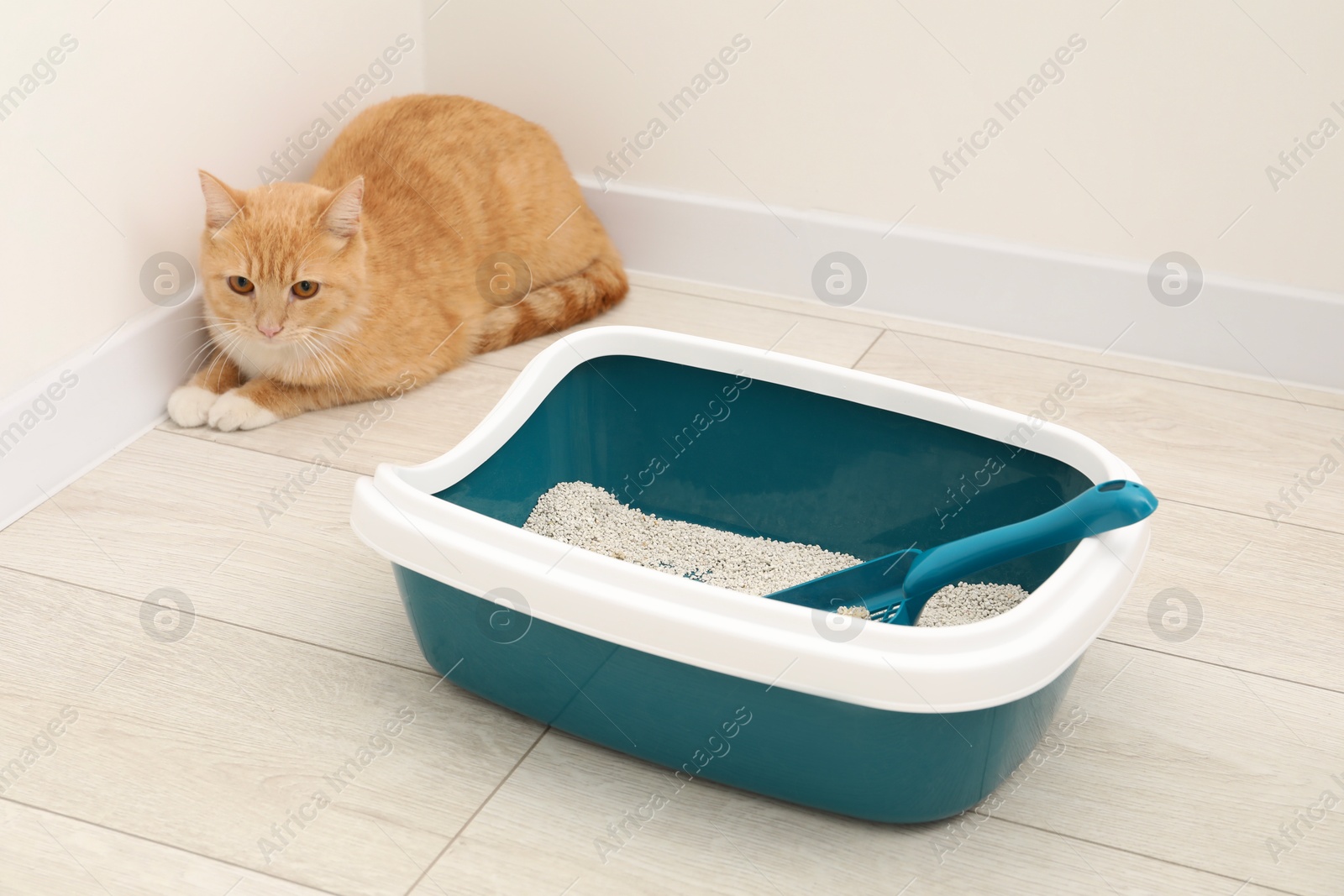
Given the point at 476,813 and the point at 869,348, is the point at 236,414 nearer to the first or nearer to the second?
the point at 476,813

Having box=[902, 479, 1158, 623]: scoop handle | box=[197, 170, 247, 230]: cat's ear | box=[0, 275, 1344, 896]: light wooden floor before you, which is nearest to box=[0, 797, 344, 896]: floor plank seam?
box=[0, 275, 1344, 896]: light wooden floor

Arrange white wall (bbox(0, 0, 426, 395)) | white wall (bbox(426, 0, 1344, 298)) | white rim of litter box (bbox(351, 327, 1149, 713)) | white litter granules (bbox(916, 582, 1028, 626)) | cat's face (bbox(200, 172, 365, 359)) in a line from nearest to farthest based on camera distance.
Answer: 1. white rim of litter box (bbox(351, 327, 1149, 713))
2. white litter granules (bbox(916, 582, 1028, 626))
3. white wall (bbox(0, 0, 426, 395))
4. cat's face (bbox(200, 172, 365, 359))
5. white wall (bbox(426, 0, 1344, 298))

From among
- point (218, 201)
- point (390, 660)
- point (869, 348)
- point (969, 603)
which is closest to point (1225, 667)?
point (969, 603)

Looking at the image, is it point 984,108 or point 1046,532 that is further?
point 984,108

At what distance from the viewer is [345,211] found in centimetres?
140

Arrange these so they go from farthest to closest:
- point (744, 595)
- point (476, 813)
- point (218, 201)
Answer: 1. point (218, 201)
2. point (476, 813)
3. point (744, 595)

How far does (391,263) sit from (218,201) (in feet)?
0.76

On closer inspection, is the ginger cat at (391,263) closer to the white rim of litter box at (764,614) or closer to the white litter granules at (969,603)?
the white rim of litter box at (764,614)

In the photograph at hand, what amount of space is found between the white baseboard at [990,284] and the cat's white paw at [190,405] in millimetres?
718

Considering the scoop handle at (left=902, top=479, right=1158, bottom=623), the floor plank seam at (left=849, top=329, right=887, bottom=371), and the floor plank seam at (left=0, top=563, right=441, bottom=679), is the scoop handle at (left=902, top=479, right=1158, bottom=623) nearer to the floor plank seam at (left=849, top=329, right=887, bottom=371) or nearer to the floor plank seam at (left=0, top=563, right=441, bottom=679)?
the floor plank seam at (left=0, top=563, right=441, bottom=679)

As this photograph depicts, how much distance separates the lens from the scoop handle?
0.89 meters

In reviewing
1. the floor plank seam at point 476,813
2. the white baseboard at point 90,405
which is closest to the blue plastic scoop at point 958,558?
the floor plank seam at point 476,813

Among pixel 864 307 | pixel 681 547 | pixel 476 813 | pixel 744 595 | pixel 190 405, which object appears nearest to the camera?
pixel 744 595

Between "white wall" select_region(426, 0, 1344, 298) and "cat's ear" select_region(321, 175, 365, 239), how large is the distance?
22.6 inches
